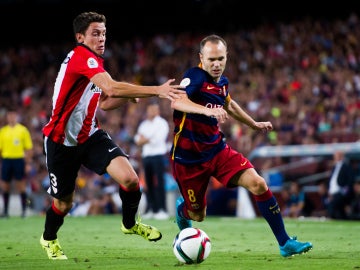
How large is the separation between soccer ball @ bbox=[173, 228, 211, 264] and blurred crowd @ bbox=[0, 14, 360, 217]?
498 inches

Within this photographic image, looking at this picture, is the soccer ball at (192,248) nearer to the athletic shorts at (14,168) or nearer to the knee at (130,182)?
the knee at (130,182)

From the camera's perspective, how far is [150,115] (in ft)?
60.4

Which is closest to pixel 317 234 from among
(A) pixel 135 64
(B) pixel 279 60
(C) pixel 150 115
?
(C) pixel 150 115

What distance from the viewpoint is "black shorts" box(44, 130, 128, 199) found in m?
8.65

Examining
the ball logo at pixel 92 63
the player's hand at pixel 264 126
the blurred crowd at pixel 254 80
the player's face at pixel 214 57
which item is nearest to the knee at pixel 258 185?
the player's hand at pixel 264 126

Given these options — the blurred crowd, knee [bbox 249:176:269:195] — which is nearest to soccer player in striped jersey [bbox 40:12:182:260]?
knee [bbox 249:176:269:195]

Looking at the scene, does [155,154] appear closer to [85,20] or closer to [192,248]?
[85,20]

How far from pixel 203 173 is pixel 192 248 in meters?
1.12

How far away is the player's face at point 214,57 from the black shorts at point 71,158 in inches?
51.0

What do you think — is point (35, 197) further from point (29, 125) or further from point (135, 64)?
point (135, 64)

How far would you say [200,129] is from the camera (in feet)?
28.1

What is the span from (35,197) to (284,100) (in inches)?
310

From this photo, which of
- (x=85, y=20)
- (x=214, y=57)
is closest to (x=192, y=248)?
(x=214, y=57)

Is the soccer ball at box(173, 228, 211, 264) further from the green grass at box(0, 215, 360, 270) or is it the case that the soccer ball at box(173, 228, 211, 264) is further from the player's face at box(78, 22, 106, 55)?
the player's face at box(78, 22, 106, 55)
